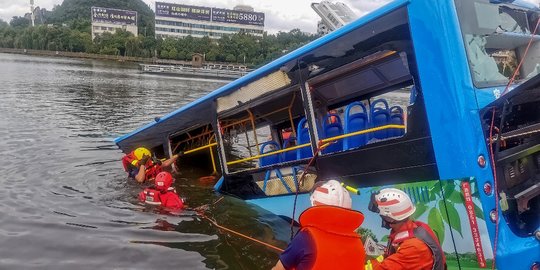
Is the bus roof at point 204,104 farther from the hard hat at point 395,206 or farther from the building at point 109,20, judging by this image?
the building at point 109,20

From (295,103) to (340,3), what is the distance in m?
2.52

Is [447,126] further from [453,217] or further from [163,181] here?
[163,181]

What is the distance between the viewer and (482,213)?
444 cm

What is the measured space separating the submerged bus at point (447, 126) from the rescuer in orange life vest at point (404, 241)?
513 mm

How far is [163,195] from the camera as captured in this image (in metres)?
8.79

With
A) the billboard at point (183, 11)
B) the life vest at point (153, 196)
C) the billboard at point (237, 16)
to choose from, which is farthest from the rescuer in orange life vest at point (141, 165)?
the billboard at point (237, 16)

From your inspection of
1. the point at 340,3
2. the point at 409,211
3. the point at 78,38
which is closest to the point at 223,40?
the point at 78,38

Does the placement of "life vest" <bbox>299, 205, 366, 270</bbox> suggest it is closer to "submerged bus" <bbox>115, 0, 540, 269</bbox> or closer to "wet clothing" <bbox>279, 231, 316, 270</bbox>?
"wet clothing" <bbox>279, 231, 316, 270</bbox>

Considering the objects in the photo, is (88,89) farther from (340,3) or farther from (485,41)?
(485,41)

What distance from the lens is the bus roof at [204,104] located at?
5.19 metres

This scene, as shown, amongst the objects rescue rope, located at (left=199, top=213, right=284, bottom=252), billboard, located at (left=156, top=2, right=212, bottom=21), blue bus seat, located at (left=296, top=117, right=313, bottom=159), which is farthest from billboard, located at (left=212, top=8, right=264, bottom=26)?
blue bus seat, located at (left=296, top=117, right=313, bottom=159)

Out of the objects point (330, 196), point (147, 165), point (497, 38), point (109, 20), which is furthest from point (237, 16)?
point (330, 196)

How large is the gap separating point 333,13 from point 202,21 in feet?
438

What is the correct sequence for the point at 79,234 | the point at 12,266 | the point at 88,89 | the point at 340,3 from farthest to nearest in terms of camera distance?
the point at 88,89
the point at 340,3
the point at 79,234
the point at 12,266
